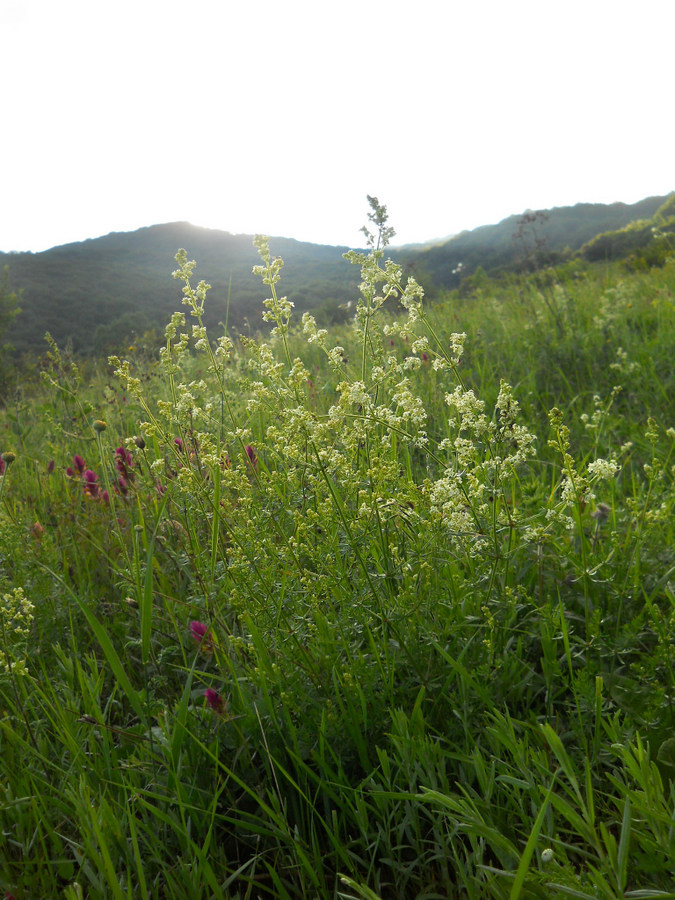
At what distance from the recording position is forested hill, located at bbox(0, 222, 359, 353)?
76.9 ft

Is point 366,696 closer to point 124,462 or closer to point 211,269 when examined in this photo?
point 124,462

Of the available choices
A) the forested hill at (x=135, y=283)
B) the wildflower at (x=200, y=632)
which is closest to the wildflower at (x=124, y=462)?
the wildflower at (x=200, y=632)

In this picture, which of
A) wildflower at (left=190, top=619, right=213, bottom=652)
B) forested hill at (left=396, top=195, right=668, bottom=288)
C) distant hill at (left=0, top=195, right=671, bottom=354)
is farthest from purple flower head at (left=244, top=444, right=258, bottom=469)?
forested hill at (left=396, top=195, right=668, bottom=288)

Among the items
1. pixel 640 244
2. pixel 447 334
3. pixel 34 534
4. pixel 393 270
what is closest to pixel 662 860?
pixel 393 270

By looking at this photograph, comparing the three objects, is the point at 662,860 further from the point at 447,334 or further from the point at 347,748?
the point at 447,334

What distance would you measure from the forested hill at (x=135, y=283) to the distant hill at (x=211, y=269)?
0.10m

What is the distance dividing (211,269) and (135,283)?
14.4 metres

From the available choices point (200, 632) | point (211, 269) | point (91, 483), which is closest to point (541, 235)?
point (211, 269)

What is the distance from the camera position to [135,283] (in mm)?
45156

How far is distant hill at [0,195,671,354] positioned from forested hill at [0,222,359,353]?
0.33 ft

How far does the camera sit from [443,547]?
5.35ft

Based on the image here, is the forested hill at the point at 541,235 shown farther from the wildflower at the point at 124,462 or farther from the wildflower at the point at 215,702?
the wildflower at the point at 215,702

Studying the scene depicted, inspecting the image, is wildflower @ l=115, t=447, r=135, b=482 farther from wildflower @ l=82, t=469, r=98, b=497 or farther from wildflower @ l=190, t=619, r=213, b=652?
wildflower @ l=190, t=619, r=213, b=652

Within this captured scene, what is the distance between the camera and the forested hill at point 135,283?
76.9ft
